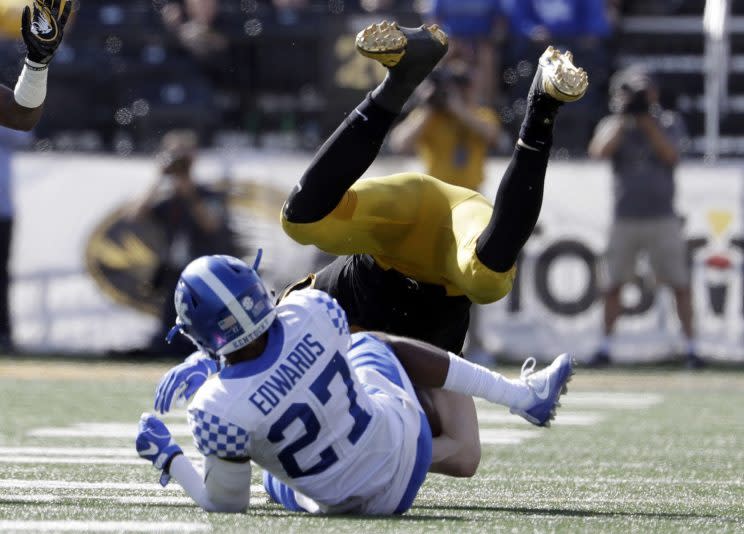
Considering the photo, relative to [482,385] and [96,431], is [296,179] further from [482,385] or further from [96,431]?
[482,385]

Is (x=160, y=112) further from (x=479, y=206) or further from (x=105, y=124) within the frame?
(x=479, y=206)

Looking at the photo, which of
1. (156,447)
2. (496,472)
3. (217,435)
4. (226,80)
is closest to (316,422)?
(217,435)

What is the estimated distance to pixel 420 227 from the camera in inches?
185

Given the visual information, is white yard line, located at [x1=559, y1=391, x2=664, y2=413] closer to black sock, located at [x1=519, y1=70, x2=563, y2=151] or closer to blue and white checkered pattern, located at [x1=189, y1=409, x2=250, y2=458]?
black sock, located at [x1=519, y1=70, x2=563, y2=151]

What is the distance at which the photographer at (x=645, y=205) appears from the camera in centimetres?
966

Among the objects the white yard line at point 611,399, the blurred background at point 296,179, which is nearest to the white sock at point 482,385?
the white yard line at point 611,399

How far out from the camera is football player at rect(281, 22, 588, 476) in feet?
13.8

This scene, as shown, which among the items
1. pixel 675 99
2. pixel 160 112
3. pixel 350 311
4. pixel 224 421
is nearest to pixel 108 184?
pixel 160 112

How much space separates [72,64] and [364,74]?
2.20 metres

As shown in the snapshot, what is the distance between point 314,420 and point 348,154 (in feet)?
3.35

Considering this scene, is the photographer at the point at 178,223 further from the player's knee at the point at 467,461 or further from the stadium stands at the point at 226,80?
the player's knee at the point at 467,461

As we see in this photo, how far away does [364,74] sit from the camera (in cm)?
1042

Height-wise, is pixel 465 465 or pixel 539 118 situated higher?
pixel 539 118

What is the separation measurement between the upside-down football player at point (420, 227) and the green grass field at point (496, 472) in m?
0.34
